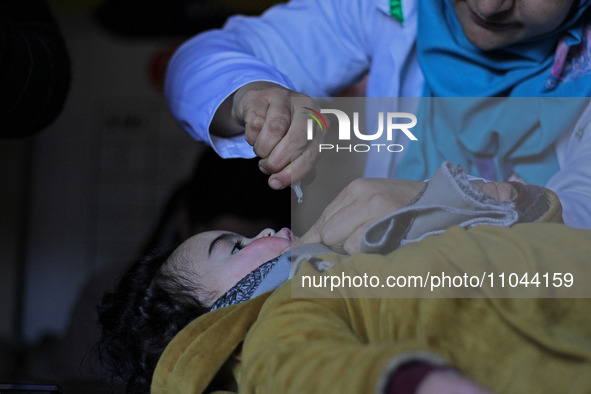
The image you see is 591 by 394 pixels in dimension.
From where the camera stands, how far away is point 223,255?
73 cm

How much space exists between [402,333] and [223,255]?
12.9 inches

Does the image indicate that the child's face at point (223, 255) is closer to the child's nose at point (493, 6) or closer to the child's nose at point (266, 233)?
the child's nose at point (266, 233)

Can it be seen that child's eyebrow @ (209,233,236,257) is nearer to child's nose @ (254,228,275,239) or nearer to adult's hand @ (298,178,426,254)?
child's nose @ (254,228,275,239)

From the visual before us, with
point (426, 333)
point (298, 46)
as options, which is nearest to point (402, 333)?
point (426, 333)

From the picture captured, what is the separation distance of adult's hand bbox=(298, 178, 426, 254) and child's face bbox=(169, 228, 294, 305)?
0.08 meters

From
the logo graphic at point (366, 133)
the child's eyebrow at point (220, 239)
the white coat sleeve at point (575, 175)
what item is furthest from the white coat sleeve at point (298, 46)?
the white coat sleeve at point (575, 175)

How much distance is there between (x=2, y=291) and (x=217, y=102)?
1185 mm

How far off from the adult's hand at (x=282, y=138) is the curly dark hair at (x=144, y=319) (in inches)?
8.9

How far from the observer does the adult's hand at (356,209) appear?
572 mm

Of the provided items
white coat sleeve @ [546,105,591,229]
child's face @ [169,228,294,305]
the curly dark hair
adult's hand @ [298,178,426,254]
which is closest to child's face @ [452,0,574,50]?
white coat sleeve @ [546,105,591,229]

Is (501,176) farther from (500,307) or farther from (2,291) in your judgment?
(2,291)

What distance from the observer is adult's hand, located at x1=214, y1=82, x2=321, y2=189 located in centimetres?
60

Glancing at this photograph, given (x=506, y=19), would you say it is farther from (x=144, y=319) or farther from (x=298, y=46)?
(x=144, y=319)

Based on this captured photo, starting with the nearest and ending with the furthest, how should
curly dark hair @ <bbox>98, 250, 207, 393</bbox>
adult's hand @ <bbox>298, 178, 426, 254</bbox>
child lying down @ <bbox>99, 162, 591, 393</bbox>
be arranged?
child lying down @ <bbox>99, 162, 591, 393</bbox>
adult's hand @ <bbox>298, 178, 426, 254</bbox>
curly dark hair @ <bbox>98, 250, 207, 393</bbox>
